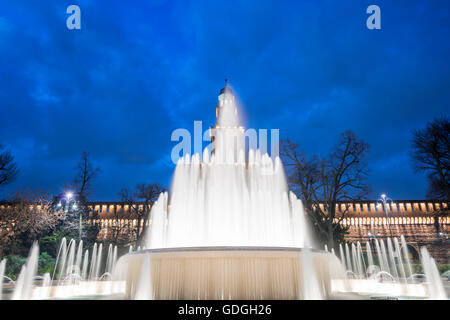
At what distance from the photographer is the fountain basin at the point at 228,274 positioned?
7.39m

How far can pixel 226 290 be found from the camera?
741cm

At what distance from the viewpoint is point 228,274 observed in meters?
7.47

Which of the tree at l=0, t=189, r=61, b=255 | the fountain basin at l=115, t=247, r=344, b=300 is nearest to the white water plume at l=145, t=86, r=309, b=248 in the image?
the fountain basin at l=115, t=247, r=344, b=300

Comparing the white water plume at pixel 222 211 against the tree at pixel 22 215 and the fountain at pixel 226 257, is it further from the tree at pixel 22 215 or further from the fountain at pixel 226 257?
the tree at pixel 22 215

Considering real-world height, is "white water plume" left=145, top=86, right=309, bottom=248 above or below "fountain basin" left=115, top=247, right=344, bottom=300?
above

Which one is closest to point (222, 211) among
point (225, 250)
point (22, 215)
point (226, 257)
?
point (226, 257)

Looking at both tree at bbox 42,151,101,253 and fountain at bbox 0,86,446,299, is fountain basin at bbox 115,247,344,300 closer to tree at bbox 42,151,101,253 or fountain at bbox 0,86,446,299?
fountain at bbox 0,86,446,299

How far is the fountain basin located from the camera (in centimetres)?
739

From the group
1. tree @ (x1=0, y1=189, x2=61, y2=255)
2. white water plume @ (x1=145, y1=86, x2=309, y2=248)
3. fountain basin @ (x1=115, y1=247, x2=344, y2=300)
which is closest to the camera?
fountain basin @ (x1=115, y1=247, x2=344, y2=300)

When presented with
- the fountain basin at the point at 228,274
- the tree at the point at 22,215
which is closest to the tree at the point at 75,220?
the tree at the point at 22,215

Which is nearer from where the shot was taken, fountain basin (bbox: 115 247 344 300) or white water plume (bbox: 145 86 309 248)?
fountain basin (bbox: 115 247 344 300)
